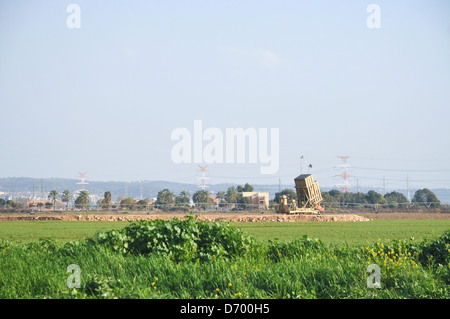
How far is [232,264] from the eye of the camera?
10.2 metres

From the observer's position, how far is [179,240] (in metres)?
11.4

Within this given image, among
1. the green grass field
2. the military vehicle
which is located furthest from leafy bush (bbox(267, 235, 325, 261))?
the military vehicle

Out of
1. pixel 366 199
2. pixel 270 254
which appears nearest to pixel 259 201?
pixel 366 199

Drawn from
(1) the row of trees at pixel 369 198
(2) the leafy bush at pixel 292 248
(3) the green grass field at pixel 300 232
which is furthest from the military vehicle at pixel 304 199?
(1) the row of trees at pixel 369 198

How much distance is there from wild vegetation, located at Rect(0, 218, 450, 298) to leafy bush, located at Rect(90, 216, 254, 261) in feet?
0.07

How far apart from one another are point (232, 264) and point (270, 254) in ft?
5.29

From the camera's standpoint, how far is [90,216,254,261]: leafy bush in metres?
11.1

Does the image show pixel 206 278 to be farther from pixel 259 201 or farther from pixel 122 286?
pixel 259 201

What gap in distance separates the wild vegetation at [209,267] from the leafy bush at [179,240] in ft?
0.07

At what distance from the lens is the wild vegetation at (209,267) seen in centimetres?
849

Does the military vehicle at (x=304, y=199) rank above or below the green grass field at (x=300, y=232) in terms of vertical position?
above
